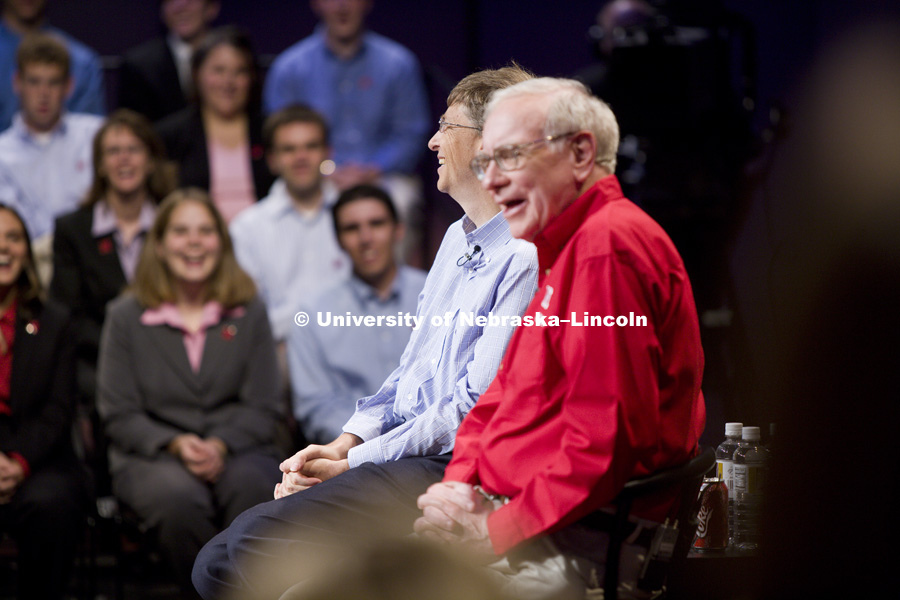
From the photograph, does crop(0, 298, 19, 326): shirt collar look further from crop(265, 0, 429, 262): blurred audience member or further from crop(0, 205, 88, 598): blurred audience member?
crop(265, 0, 429, 262): blurred audience member

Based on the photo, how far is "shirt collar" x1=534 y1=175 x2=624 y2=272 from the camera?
1570 mm

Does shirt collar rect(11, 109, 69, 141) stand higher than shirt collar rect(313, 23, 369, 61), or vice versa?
shirt collar rect(313, 23, 369, 61)

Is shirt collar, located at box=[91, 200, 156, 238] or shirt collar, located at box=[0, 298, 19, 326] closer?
shirt collar, located at box=[0, 298, 19, 326]

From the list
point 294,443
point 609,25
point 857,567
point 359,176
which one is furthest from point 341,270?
point 857,567

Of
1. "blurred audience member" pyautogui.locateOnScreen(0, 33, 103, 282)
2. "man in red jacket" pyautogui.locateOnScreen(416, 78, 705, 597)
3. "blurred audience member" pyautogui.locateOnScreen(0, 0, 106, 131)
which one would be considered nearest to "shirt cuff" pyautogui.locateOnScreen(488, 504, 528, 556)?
"man in red jacket" pyautogui.locateOnScreen(416, 78, 705, 597)

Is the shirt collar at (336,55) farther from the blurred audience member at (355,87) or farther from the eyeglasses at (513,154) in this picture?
the eyeglasses at (513,154)

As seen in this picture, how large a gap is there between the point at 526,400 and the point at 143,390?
205 cm

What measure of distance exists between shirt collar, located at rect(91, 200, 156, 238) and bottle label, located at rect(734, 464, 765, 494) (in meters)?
2.53

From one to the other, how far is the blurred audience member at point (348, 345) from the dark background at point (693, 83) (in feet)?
1.19

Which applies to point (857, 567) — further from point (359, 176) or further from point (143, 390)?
point (359, 176)

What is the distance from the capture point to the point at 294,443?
10.9 ft

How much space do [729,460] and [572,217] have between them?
80 centimetres

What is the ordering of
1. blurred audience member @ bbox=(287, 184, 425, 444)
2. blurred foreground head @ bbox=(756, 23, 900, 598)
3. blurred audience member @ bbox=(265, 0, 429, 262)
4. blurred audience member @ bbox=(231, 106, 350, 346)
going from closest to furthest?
blurred foreground head @ bbox=(756, 23, 900, 598) → blurred audience member @ bbox=(287, 184, 425, 444) → blurred audience member @ bbox=(231, 106, 350, 346) → blurred audience member @ bbox=(265, 0, 429, 262)

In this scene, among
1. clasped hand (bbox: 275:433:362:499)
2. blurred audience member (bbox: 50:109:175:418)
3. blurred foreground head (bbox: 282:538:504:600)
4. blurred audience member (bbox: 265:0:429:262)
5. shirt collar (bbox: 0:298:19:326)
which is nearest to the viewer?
blurred foreground head (bbox: 282:538:504:600)
